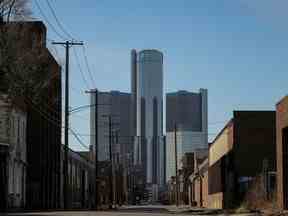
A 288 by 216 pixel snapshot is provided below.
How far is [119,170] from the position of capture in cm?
14838

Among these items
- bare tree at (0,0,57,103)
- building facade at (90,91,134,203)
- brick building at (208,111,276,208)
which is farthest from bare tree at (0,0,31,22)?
building facade at (90,91,134,203)

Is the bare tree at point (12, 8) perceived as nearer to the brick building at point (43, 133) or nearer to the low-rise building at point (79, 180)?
the brick building at point (43, 133)

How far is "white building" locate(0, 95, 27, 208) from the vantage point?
178ft

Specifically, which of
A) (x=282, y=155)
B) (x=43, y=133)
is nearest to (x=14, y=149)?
(x=43, y=133)

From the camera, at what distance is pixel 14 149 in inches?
2293

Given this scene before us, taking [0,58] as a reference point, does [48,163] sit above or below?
below

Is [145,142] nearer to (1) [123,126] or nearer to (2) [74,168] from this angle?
(1) [123,126]

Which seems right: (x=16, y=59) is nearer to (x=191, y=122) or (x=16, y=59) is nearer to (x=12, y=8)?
→ (x=12, y=8)

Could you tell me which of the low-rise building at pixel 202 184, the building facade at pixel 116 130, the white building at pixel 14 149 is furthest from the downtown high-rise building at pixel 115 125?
the white building at pixel 14 149

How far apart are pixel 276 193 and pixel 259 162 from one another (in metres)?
13.5

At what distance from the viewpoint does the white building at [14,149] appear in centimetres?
Answer: 5431

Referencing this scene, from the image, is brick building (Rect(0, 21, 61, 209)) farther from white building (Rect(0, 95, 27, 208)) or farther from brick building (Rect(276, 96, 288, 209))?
brick building (Rect(276, 96, 288, 209))

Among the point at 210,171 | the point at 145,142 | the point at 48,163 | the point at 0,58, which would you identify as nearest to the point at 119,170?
the point at 145,142

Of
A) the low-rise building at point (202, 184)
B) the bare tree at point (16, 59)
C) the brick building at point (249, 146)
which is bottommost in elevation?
the low-rise building at point (202, 184)
